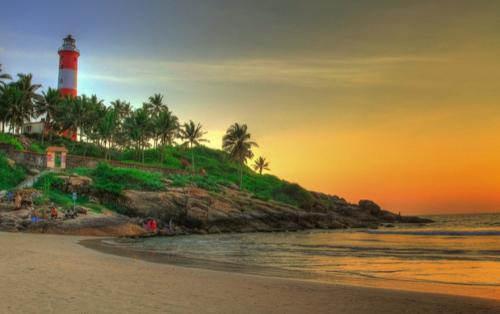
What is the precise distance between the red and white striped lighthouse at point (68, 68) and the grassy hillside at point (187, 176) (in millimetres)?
12316

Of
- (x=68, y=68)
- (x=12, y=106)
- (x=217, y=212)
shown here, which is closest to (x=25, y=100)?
(x=12, y=106)

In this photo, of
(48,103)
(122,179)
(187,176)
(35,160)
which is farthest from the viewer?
(48,103)

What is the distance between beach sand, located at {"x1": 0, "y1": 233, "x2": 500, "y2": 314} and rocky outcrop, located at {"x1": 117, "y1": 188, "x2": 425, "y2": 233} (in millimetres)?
34976

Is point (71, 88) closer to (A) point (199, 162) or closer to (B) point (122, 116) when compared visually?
(B) point (122, 116)

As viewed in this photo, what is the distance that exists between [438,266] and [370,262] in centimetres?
306

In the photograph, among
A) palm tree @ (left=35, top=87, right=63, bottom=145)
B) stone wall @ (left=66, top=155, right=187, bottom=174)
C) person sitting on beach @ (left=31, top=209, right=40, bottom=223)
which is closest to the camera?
person sitting on beach @ (left=31, top=209, right=40, bottom=223)

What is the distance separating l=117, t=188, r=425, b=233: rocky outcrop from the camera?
161ft

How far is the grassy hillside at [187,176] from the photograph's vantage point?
177 ft

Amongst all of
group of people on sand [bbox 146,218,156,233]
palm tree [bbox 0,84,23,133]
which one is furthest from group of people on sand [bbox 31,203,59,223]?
palm tree [bbox 0,84,23,133]

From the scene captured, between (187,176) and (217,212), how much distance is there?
15415 millimetres

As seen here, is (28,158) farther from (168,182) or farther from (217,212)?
(217,212)

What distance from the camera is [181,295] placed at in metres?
10.3

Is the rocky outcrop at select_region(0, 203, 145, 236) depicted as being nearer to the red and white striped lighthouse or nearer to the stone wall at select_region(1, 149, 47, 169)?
the stone wall at select_region(1, 149, 47, 169)

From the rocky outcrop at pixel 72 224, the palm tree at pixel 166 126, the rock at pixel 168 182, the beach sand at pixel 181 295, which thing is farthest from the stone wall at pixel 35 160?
the beach sand at pixel 181 295
